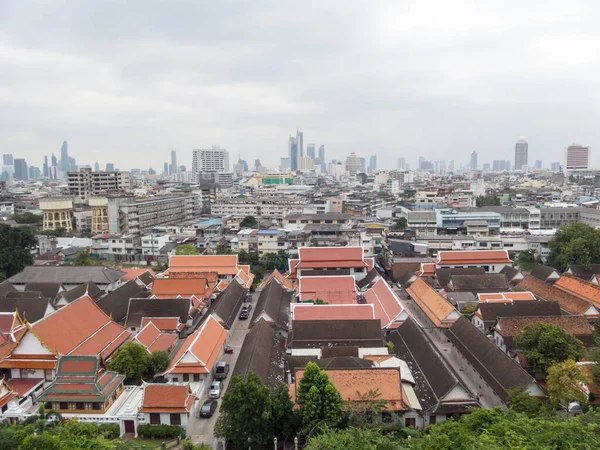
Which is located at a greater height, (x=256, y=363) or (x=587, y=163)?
(x=587, y=163)

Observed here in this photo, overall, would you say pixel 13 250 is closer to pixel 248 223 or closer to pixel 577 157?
pixel 248 223

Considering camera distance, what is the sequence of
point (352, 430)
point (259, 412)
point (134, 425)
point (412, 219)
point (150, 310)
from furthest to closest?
point (412, 219)
point (150, 310)
point (134, 425)
point (259, 412)
point (352, 430)

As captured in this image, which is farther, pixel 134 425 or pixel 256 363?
pixel 256 363

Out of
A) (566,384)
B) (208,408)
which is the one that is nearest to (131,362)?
(208,408)

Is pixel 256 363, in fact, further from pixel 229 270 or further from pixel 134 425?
pixel 229 270

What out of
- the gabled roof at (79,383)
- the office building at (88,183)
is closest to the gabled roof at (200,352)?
the gabled roof at (79,383)

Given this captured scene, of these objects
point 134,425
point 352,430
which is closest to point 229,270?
point 134,425

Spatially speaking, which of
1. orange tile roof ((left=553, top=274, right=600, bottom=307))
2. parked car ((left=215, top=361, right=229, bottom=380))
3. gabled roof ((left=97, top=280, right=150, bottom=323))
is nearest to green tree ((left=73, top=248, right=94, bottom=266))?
gabled roof ((left=97, top=280, right=150, bottom=323))
